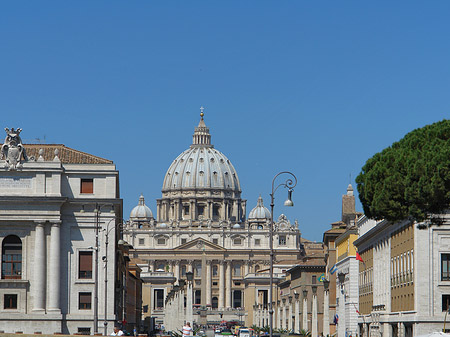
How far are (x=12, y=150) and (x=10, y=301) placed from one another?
8.53 metres

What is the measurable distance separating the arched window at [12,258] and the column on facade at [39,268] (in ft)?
4.16

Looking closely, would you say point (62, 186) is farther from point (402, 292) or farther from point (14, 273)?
point (402, 292)

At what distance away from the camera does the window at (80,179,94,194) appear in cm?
Answer: 7069

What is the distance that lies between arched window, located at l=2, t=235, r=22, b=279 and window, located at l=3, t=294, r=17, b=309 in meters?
1.16

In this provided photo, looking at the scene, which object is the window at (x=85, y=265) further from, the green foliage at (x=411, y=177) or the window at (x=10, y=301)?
the green foliage at (x=411, y=177)

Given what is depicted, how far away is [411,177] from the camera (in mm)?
44719

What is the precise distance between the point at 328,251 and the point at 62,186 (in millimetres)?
39726

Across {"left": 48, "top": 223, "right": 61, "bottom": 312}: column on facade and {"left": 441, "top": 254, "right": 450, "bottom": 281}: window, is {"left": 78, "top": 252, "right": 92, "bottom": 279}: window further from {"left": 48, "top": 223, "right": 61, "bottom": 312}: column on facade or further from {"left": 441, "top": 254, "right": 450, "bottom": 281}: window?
{"left": 441, "top": 254, "right": 450, "bottom": 281}: window

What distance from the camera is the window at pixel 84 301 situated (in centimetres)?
6925

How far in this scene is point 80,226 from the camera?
6994cm

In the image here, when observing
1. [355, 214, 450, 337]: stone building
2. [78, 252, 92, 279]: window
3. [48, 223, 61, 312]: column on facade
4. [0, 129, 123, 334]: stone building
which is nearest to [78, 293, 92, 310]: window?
[0, 129, 123, 334]: stone building

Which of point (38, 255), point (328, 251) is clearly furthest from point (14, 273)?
point (328, 251)

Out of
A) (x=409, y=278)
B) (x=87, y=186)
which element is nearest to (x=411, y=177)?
(x=409, y=278)

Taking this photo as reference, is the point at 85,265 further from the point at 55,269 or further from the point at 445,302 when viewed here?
the point at 445,302
